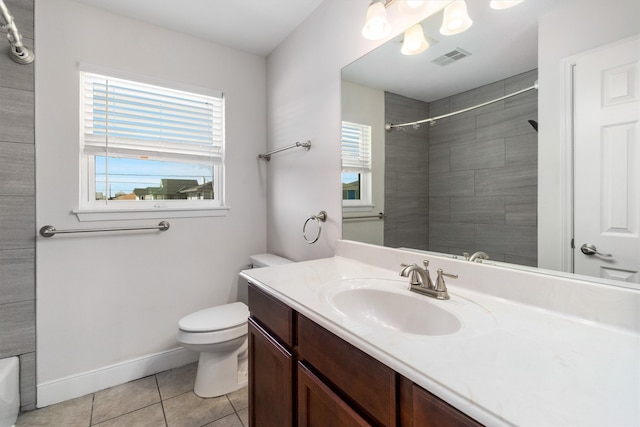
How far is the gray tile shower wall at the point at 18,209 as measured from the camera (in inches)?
60.1

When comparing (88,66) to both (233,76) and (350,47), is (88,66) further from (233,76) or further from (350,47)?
(350,47)

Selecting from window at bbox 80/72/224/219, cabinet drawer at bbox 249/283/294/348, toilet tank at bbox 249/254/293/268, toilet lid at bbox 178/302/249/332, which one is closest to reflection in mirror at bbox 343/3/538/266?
cabinet drawer at bbox 249/283/294/348

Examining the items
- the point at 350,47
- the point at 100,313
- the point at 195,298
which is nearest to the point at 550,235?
the point at 350,47

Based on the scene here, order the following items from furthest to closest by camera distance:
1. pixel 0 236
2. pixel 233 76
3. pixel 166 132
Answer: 1. pixel 233 76
2. pixel 166 132
3. pixel 0 236

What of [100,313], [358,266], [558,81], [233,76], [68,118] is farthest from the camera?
[233,76]

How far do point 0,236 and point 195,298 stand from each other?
1.10m

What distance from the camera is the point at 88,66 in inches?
68.2

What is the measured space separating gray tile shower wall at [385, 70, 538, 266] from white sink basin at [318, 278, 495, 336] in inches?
9.7

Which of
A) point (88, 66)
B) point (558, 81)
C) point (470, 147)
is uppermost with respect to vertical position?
point (88, 66)

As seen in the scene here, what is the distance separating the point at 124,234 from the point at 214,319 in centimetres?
82

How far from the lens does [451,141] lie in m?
1.15

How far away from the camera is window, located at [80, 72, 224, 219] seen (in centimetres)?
180

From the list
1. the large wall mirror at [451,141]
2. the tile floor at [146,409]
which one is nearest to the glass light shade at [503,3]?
the large wall mirror at [451,141]

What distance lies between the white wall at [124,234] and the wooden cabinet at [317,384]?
3.44 feet
